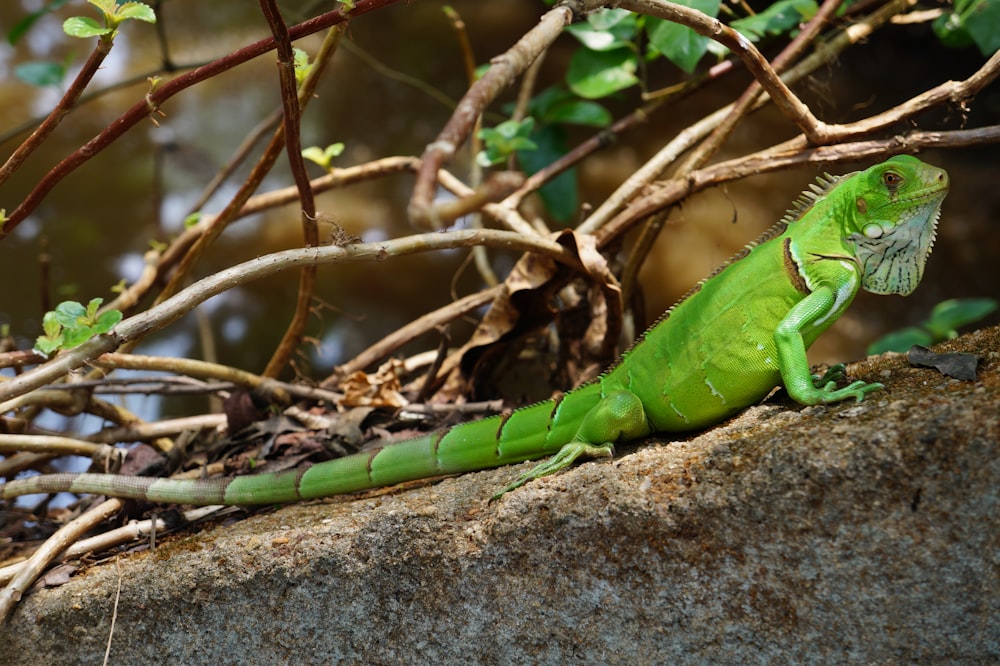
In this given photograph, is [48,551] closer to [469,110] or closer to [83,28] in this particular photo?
[83,28]

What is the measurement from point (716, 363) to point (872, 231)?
2.24 feet

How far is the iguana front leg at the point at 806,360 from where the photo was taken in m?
2.55

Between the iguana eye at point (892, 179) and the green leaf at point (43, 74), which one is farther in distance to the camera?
the green leaf at point (43, 74)

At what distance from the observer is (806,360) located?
2635 millimetres

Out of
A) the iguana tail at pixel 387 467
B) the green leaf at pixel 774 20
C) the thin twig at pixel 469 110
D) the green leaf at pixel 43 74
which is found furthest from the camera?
the green leaf at pixel 43 74

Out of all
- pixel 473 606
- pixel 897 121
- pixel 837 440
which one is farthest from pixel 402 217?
pixel 837 440

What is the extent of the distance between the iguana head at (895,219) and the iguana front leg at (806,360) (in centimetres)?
22

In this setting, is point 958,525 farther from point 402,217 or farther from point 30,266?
point 30,266

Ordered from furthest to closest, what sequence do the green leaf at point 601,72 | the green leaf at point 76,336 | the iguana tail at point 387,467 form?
the green leaf at point 601,72, the iguana tail at point 387,467, the green leaf at point 76,336

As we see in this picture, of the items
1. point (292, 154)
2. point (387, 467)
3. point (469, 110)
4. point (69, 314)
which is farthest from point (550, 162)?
point (69, 314)

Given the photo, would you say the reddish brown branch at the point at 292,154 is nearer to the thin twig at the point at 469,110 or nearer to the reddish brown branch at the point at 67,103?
the reddish brown branch at the point at 67,103

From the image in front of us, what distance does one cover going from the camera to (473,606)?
8.61 ft

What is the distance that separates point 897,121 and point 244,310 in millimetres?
5418

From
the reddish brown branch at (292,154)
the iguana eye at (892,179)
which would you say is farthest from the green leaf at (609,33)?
the iguana eye at (892,179)
